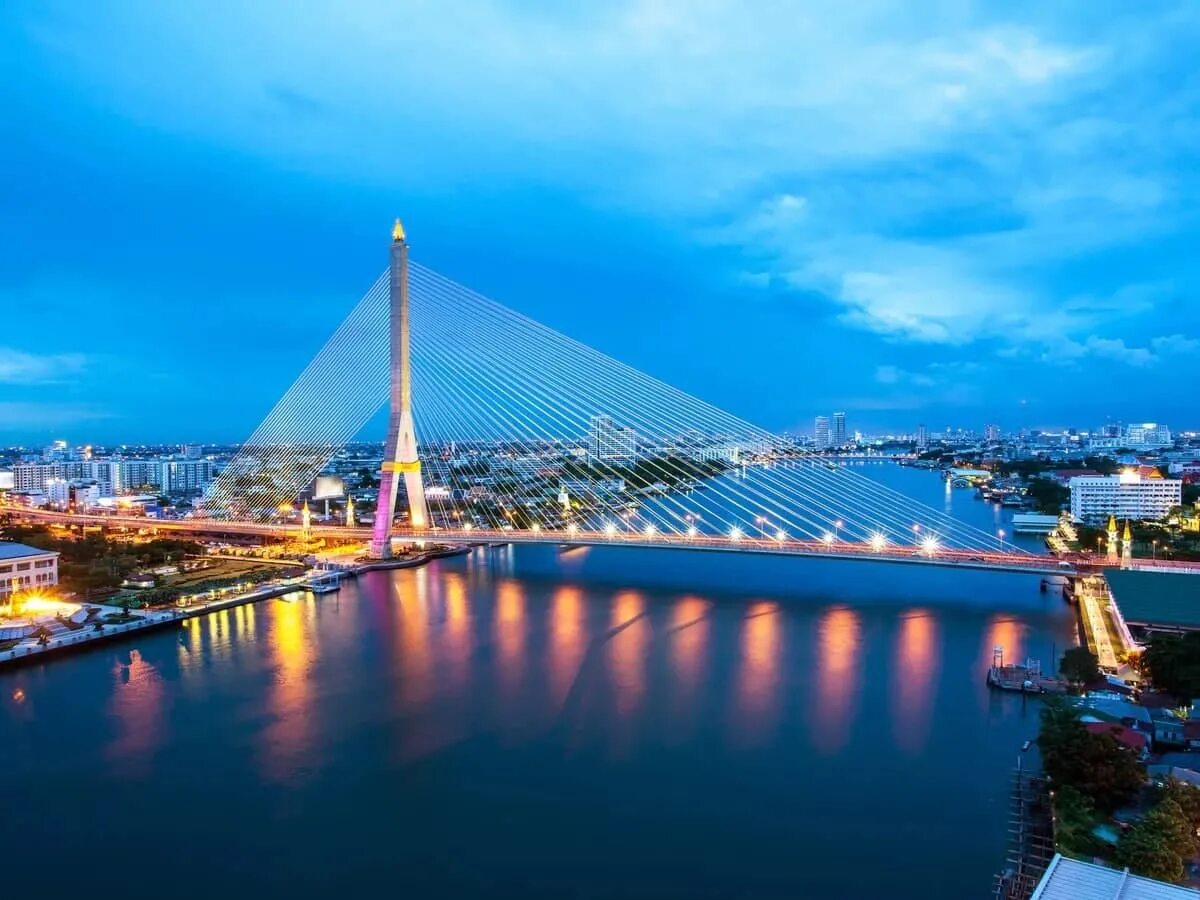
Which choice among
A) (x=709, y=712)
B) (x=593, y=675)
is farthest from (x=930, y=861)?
(x=593, y=675)

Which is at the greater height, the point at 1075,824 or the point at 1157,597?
the point at 1157,597

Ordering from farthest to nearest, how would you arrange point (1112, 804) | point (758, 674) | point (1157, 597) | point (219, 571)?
point (219, 571) → point (1157, 597) → point (758, 674) → point (1112, 804)

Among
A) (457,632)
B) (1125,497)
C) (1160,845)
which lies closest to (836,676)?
(1160,845)

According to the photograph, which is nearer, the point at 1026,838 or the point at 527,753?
the point at 1026,838

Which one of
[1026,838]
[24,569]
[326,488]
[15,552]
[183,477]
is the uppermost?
[183,477]

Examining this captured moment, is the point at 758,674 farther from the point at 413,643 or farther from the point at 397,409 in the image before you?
the point at 397,409

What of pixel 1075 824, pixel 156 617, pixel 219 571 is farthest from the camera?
pixel 219 571

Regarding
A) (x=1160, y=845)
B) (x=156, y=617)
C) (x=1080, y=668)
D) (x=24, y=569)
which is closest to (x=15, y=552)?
(x=24, y=569)
